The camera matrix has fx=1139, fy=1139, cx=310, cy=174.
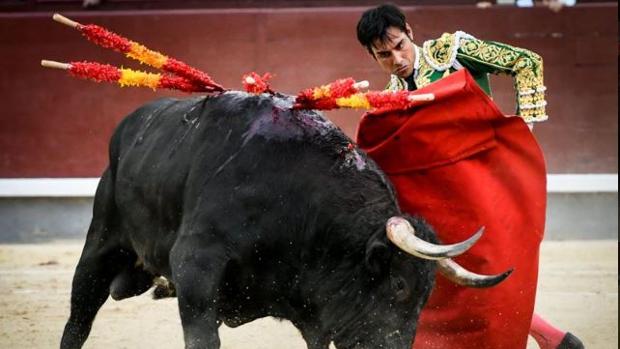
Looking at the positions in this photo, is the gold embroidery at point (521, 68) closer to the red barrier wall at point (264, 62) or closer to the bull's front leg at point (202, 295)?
the bull's front leg at point (202, 295)

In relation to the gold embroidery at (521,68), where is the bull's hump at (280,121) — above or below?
below

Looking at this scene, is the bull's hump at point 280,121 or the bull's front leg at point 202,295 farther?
the bull's hump at point 280,121

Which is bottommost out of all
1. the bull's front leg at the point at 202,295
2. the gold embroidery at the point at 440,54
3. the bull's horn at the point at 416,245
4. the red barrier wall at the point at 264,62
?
the red barrier wall at the point at 264,62

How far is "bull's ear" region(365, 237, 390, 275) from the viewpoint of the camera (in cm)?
292

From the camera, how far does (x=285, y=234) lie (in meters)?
3.08

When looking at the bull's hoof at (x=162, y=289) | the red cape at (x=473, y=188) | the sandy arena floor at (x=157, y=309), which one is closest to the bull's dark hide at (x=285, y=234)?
the red cape at (x=473, y=188)

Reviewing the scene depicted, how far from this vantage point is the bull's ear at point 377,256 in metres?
2.92

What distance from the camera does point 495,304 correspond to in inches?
133

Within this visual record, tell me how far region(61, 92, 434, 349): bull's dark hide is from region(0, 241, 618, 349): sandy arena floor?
1388mm

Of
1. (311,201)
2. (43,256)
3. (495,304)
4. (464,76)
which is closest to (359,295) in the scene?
(311,201)

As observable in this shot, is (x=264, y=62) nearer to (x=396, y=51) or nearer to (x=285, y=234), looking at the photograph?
(x=396, y=51)

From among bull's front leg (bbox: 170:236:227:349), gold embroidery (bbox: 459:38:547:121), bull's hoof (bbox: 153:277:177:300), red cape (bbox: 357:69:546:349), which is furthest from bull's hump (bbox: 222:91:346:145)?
bull's hoof (bbox: 153:277:177:300)

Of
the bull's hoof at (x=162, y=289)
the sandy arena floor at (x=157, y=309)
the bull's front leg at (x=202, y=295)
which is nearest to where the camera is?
the bull's front leg at (x=202, y=295)

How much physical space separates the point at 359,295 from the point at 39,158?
5.27 m
